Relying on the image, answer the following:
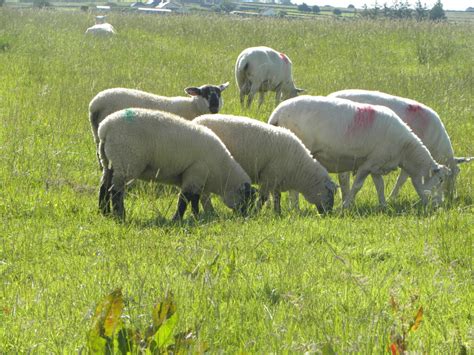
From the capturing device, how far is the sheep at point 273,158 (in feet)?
26.5

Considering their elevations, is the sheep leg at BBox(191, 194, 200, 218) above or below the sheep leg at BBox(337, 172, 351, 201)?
above

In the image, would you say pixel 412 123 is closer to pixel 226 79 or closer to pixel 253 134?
pixel 253 134

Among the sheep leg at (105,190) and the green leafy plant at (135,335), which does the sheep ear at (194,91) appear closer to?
the sheep leg at (105,190)

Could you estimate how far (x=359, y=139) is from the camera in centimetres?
854

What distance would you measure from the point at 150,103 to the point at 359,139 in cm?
237

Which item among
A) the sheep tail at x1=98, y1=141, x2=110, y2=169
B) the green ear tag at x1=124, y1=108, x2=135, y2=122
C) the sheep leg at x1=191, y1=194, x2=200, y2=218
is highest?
the green ear tag at x1=124, y1=108, x2=135, y2=122

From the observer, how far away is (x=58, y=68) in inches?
645

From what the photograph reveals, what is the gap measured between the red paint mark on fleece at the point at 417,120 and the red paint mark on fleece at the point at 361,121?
3.72 ft

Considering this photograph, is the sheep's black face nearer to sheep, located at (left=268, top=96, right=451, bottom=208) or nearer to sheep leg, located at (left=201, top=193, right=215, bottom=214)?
sheep, located at (left=268, top=96, right=451, bottom=208)

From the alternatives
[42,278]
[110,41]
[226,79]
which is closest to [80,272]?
[42,278]

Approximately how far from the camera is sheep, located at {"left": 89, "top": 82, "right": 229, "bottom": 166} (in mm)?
8938

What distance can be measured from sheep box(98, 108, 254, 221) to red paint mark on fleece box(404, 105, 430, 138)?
8.75 feet

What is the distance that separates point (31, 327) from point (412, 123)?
644cm

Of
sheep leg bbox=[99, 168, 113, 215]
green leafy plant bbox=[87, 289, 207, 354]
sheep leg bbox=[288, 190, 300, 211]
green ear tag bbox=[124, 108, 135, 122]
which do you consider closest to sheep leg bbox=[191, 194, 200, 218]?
sheep leg bbox=[99, 168, 113, 215]
